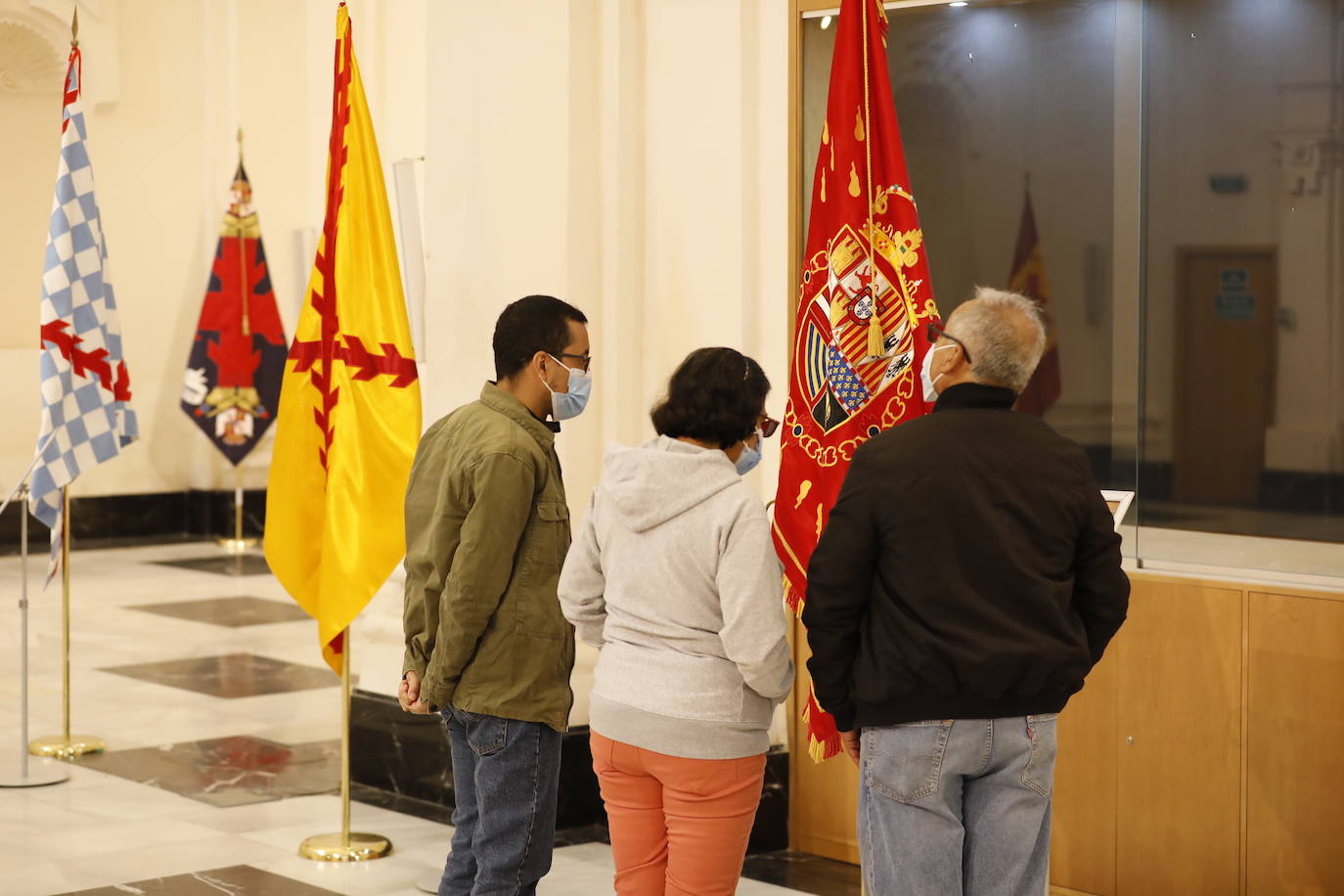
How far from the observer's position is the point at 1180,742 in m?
4.31

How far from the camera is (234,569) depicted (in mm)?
11891

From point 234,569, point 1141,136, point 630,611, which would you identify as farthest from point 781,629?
point 234,569

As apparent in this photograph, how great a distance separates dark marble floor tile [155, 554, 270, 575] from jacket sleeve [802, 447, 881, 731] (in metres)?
9.41

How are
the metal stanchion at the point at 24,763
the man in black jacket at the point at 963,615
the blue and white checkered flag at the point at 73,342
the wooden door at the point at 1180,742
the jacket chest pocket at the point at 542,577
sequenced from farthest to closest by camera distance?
1. the blue and white checkered flag at the point at 73,342
2. the metal stanchion at the point at 24,763
3. the wooden door at the point at 1180,742
4. the jacket chest pocket at the point at 542,577
5. the man in black jacket at the point at 963,615

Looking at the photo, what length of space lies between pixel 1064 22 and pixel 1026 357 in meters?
2.26

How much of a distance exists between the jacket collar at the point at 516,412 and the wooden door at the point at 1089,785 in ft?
5.70

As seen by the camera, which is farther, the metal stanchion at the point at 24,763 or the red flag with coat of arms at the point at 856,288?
the metal stanchion at the point at 24,763

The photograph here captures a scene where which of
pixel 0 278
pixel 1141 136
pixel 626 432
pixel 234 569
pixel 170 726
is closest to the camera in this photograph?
pixel 1141 136

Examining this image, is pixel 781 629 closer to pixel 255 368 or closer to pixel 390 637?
pixel 390 637

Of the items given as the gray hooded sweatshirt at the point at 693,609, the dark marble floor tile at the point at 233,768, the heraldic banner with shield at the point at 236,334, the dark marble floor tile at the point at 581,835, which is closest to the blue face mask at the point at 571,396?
the gray hooded sweatshirt at the point at 693,609

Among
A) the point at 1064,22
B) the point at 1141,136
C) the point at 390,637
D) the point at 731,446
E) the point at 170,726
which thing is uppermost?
the point at 1064,22

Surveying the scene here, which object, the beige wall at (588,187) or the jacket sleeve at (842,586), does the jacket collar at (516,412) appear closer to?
the jacket sleeve at (842,586)

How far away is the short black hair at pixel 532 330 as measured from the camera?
3.56m

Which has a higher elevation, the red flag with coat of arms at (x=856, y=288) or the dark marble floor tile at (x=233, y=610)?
the red flag with coat of arms at (x=856, y=288)
